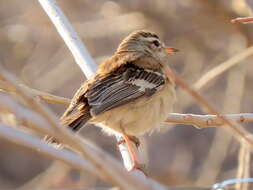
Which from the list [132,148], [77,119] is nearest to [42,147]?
[77,119]

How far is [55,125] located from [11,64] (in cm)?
650

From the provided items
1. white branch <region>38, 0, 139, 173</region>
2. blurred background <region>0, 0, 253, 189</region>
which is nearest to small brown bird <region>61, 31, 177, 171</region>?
white branch <region>38, 0, 139, 173</region>

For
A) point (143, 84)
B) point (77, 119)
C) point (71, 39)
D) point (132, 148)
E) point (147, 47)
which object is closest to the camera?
point (77, 119)

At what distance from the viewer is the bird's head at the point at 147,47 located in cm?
540

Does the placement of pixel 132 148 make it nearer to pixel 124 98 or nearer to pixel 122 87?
pixel 124 98

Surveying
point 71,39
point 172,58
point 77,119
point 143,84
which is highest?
point 71,39

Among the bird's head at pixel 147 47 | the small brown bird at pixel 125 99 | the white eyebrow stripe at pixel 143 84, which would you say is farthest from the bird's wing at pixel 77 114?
the bird's head at pixel 147 47

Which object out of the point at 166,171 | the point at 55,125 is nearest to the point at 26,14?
the point at 166,171

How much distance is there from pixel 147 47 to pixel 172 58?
295 centimetres

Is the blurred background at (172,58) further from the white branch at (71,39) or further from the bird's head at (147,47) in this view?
the white branch at (71,39)

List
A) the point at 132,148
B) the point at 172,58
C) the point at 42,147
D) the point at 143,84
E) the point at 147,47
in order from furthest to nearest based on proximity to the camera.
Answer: the point at 172,58
the point at 147,47
the point at 143,84
the point at 132,148
the point at 42,147

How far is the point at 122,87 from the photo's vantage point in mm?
4598

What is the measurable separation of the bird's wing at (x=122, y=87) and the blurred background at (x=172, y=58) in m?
1.92

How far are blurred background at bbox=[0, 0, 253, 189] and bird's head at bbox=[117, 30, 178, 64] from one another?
4.32 ft
